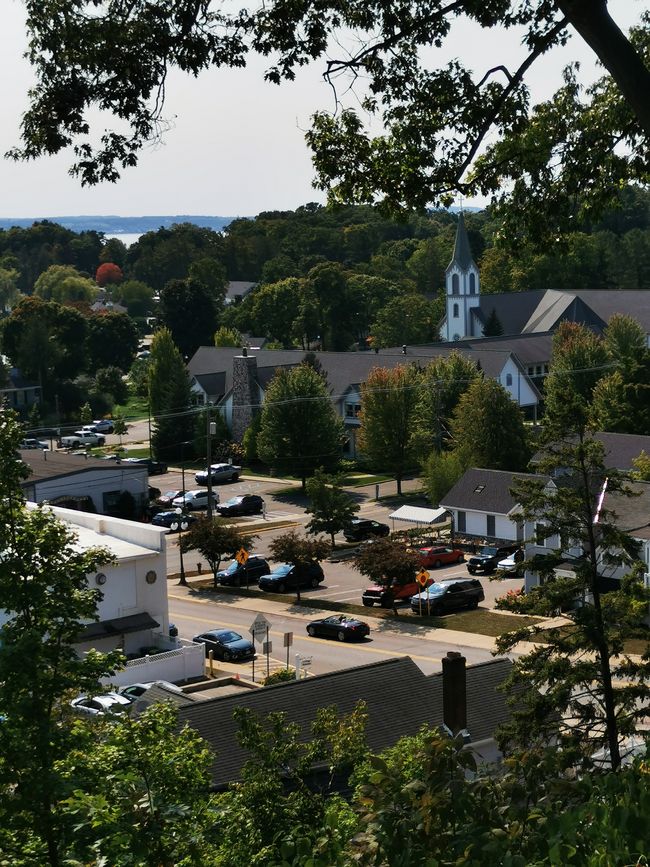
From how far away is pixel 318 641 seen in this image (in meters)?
39.2

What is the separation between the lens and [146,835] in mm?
10625

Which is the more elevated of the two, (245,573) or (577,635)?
(577,635)

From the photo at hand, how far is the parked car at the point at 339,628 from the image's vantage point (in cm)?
3909

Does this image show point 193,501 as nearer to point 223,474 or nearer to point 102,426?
point 223,474

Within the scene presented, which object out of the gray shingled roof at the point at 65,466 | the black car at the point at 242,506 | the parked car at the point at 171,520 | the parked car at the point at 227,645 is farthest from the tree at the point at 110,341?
the parked car at the point at 227,645

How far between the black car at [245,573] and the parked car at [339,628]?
8551mm

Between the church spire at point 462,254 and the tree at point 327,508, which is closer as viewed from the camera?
the tree at point 327,508

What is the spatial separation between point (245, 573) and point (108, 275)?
135m

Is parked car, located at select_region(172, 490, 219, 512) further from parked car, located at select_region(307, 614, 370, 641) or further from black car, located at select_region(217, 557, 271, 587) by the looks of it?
parked car, located at select_region(307, 614, 370, 641)

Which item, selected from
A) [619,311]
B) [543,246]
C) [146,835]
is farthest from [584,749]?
[619,311]

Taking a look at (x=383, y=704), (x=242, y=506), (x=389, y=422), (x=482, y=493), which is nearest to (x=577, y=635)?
(x=383, y=704)

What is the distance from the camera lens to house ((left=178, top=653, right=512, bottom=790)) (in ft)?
71.3

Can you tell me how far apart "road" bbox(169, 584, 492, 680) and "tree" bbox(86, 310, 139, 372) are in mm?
60281

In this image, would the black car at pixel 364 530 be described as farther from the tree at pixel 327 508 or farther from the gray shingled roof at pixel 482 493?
the gray shingled roof at pixel 482 493
